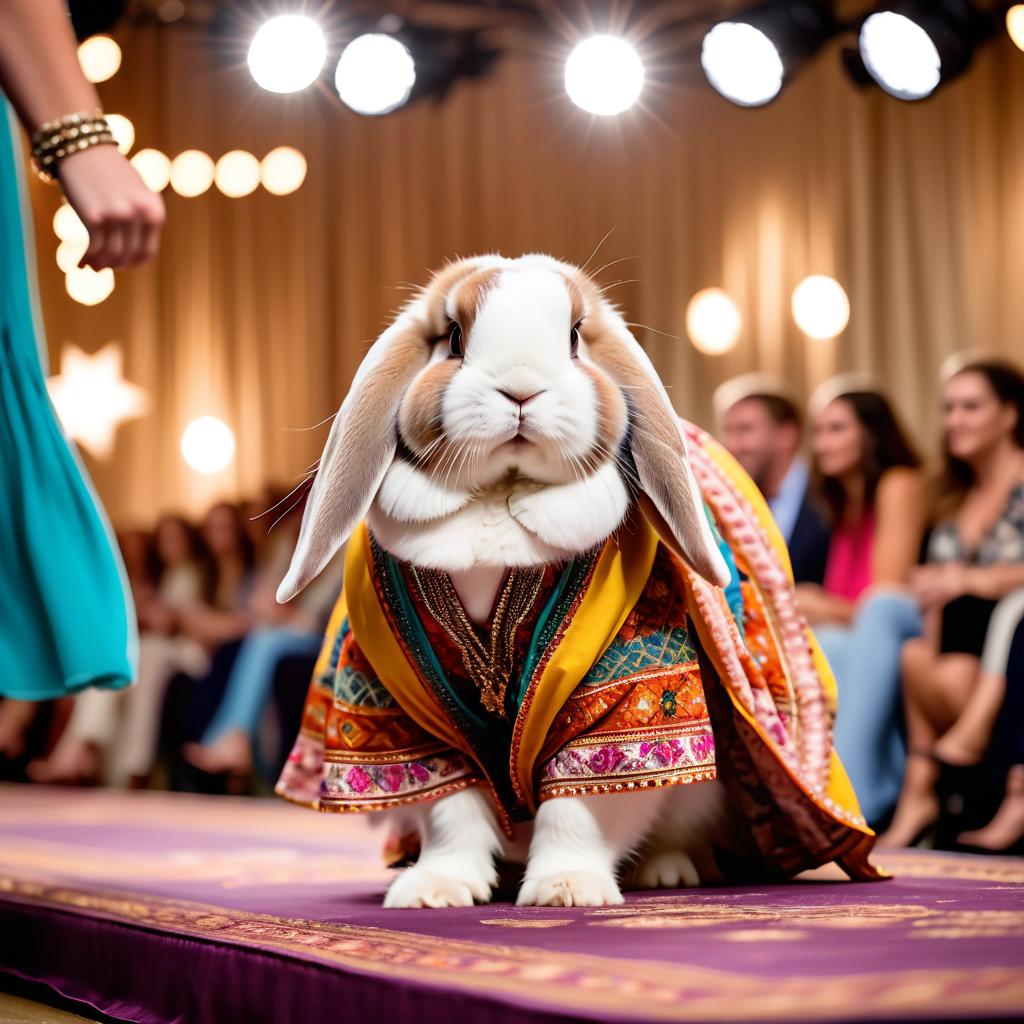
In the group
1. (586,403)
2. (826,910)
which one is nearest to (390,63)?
(586,403)

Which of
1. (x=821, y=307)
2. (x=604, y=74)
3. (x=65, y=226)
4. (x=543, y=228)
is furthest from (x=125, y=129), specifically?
(x=821, y=307)

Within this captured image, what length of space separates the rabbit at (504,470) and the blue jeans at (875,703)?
72.3 inches

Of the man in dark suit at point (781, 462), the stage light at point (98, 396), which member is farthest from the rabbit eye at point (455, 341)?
the stage light at point (98, 396)

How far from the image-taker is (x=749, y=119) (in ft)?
18.4

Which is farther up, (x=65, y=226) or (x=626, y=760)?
(x=65, y=226)

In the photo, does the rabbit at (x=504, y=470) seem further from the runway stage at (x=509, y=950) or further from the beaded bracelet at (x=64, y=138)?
the beaded bracelet at (x=64, y=138)

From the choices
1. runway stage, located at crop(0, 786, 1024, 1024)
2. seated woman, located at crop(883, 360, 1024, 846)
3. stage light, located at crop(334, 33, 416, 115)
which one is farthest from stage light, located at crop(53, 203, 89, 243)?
runway stage, located at crop(0, 786, 1024, 1024)

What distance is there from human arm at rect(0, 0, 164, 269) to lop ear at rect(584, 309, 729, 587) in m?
0.64

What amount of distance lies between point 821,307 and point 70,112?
4.42 meters

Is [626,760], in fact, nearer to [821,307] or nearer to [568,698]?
[568,698]

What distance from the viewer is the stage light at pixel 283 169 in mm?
6793

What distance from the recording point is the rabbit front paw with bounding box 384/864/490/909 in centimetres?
169

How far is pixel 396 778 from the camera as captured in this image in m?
1.77

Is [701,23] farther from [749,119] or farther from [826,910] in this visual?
[826,910]
